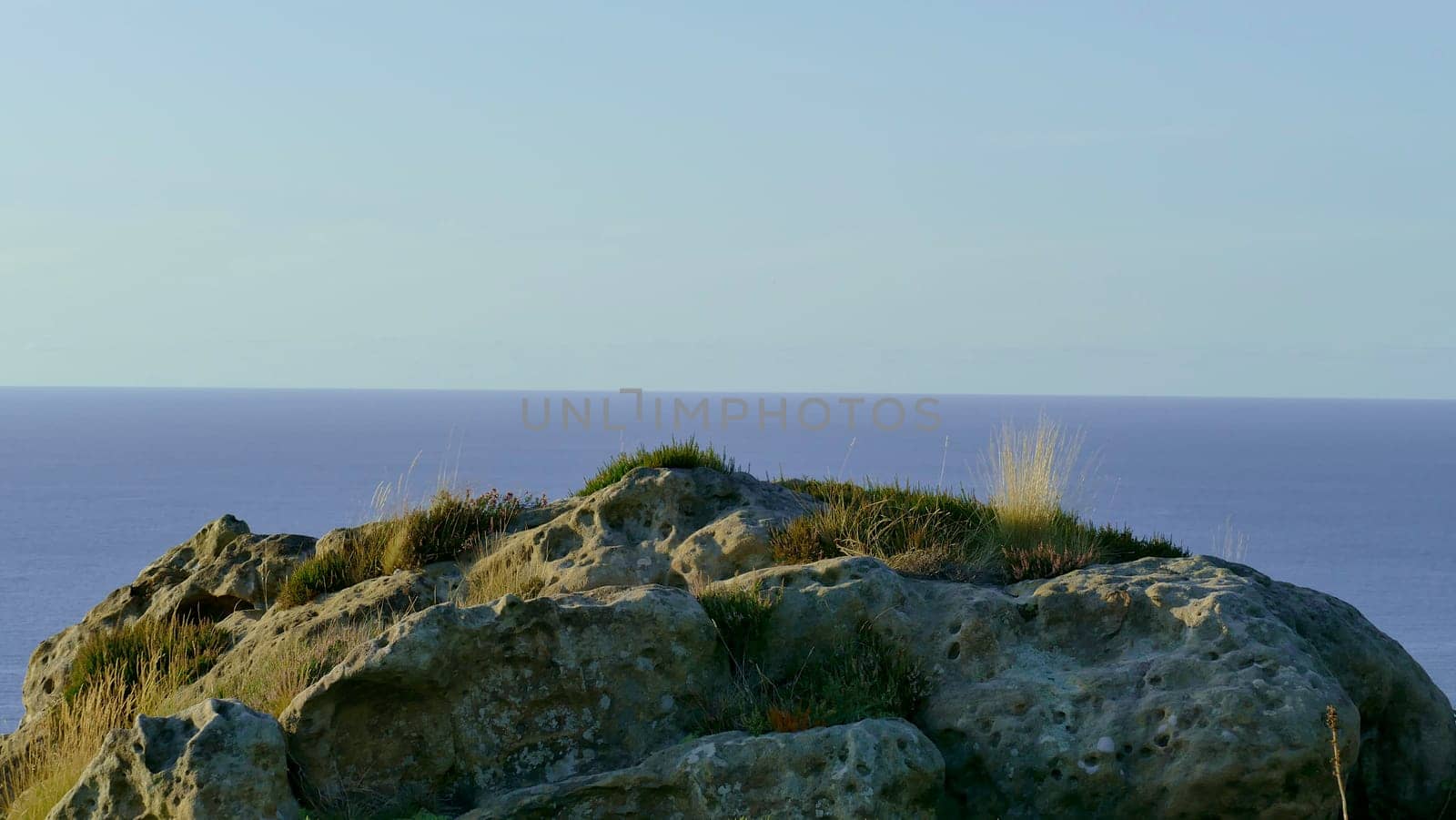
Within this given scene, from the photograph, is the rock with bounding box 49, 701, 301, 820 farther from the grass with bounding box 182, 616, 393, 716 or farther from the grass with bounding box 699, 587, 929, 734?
the grass with bounding box 699, 587, 929, 734

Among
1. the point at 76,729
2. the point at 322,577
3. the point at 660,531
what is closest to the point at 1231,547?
the point at 660,531

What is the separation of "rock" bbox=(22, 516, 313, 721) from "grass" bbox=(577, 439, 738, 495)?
3282 millimetres

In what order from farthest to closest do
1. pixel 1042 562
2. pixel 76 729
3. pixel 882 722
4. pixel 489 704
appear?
pixel 1042 562, pixel 76 729, pixel 489 704, pixel 882 722

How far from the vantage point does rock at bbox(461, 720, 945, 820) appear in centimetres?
712

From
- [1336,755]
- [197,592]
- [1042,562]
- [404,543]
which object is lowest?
[197,592]

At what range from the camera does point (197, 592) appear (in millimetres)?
13266

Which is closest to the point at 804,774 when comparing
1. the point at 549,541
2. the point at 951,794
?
the point at 951,794

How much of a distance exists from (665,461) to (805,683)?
5107mm

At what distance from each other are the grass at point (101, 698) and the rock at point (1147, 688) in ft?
16.4

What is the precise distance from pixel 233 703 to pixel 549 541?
4.75 m

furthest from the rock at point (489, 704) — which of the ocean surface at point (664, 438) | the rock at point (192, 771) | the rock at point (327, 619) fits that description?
the ocean surface at point (664, 438)

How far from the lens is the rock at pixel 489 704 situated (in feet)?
26.4

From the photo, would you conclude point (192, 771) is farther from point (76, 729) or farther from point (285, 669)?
point (76, 729)

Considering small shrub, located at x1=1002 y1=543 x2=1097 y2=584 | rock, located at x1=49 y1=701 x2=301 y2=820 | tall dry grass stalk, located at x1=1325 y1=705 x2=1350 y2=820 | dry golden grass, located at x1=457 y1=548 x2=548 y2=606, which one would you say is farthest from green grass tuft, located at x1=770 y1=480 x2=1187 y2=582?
rock, located at x1=49 y1=701 x2=301 y2=820
